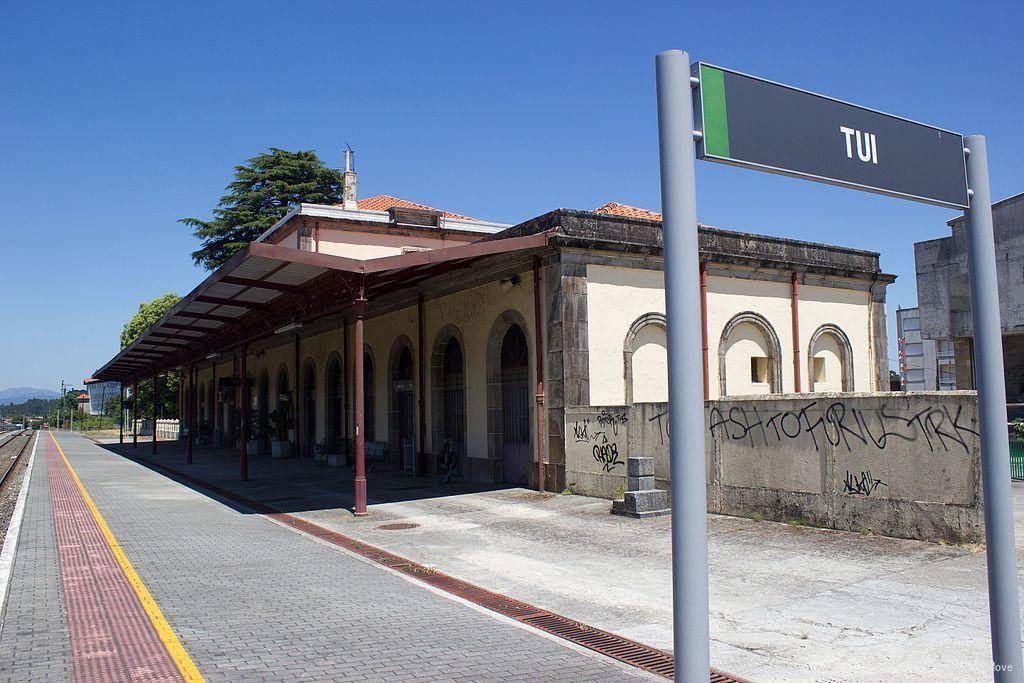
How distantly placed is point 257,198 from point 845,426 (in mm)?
42854

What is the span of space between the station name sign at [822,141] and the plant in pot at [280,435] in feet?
95.3

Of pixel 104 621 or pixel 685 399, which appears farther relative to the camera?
pixel 104 621

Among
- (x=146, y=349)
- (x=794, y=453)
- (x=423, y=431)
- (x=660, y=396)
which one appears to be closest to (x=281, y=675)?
(x=794, y=453)

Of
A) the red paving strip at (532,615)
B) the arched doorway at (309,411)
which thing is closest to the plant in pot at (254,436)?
the arched doorway at (309,411)

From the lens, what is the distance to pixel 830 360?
21.3 meters

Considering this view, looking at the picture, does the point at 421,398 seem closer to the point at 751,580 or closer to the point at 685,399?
the point at 751,580

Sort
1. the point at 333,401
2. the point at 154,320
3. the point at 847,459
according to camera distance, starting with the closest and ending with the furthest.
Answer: the point at 847,459, the point at 333,401, the point at 154,320

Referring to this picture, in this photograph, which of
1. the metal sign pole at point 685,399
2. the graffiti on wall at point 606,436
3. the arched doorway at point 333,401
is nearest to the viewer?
the metal sign pole at point 685,399

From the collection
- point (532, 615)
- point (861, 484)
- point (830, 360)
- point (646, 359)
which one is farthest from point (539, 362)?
point (830, 360)

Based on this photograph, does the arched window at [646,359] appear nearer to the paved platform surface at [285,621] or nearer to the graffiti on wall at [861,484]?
the graffiti on wall at [861,484]

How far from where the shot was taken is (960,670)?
210 inches

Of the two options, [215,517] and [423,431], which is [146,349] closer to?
[423,431]

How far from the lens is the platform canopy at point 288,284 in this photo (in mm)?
13945

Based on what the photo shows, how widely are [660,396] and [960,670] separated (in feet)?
39.3
